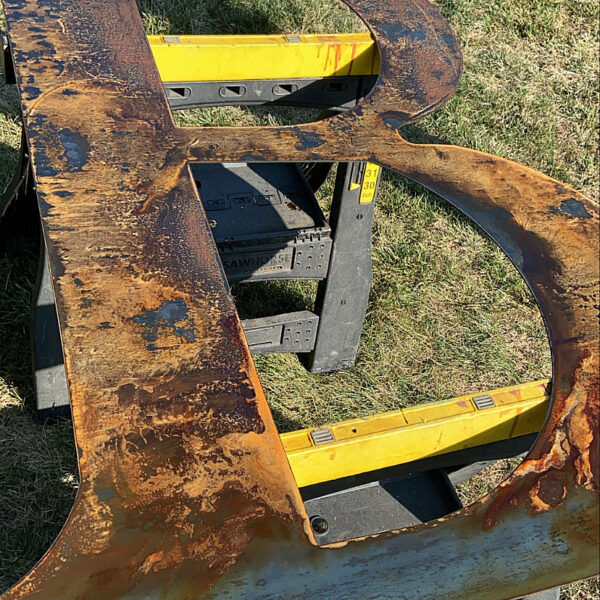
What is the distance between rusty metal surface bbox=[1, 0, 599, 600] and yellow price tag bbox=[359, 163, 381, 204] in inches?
34.8

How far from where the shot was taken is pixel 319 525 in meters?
2.17

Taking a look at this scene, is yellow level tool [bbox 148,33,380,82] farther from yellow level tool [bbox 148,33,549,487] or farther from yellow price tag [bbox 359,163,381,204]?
yellow price tag [bbox 359,163,381,204]

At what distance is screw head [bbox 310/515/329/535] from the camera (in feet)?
7.06

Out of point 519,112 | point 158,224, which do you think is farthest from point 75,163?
point 519,112

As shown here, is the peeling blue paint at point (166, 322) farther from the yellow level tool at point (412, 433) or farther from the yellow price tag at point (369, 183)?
the yellow price tag at point (369, 183)

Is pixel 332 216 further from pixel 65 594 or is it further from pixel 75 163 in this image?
pixel 65 594

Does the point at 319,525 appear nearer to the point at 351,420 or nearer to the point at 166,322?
the point at 351,420

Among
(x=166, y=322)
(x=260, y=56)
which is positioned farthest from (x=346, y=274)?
(x=166, y=322)

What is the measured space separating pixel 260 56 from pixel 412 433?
125 centimetres

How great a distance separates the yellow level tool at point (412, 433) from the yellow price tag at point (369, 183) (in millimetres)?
954

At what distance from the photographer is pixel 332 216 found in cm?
267

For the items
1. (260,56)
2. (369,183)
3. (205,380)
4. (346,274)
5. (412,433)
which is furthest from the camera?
(346,274)

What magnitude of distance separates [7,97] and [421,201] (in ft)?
7.08

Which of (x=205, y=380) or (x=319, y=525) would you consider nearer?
(x=205, y=380)
